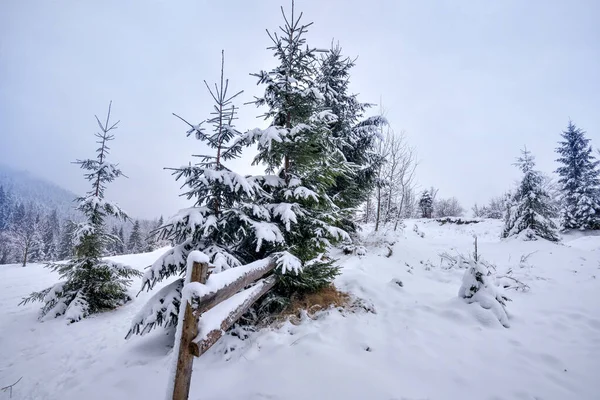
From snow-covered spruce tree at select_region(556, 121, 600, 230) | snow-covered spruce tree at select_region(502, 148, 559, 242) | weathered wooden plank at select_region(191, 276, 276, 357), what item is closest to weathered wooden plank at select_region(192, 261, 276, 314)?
weathered wooden plank at select_region(191, 276, 276, 357)

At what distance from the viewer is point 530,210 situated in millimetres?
14766

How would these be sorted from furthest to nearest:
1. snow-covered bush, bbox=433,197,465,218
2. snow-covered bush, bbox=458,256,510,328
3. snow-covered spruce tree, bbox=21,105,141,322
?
snow-covered bush, bbox=433,197,465,218 < snow-covered spruce tree, bbox=21,105,141,322 < snow-covered bush, bbox=458,256,510,328

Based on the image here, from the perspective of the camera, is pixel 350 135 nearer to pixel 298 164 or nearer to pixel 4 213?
pixel 298 164

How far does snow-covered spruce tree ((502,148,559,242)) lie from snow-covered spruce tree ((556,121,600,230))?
782 cm

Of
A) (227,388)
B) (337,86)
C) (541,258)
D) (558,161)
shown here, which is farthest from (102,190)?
(558,161)

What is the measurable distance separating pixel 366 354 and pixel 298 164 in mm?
3982

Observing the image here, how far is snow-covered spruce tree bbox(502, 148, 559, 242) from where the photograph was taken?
14.4 m

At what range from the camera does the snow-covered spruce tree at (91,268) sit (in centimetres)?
690

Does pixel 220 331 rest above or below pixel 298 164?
below

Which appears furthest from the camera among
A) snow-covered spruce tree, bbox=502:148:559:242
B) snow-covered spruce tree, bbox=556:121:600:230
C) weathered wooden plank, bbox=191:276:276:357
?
snow-covered spruce tree, bbox=556:121:600:230

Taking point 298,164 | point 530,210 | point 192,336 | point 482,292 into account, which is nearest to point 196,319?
point 192,336

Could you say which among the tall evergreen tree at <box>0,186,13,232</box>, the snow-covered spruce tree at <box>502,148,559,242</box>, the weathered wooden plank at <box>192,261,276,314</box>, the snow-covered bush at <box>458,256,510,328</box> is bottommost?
the tall evergreen tree at <box>0,186,13,232</box>

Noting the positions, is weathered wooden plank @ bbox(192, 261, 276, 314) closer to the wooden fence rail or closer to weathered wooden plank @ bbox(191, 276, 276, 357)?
the wooden fence rail

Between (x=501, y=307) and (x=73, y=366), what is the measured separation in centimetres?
852
